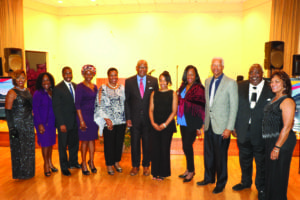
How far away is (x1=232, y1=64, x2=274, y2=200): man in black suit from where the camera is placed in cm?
262

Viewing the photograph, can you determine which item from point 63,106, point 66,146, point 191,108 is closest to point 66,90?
point 63,106

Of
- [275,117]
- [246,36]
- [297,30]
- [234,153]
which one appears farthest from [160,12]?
[275,117]

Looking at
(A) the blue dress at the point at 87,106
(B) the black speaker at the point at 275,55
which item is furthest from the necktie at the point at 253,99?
(B) the black speaker at the point at 275,55

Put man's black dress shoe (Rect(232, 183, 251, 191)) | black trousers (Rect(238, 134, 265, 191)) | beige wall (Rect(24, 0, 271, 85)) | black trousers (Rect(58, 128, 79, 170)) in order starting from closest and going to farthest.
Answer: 1. black trousers (Rect(238, 134, 265, 191))
2. man's black dress shoe (Rect(232, 183, 251, 191))
3. black trousers (Rect(58, 128, 79, 170))
4. beige wall (Rect(24, 0, 271, 85))

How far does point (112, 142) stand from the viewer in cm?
337

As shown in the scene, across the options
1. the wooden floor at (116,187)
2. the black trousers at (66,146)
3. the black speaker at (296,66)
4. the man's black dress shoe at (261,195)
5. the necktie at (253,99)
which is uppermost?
the black speaker at (296,66)

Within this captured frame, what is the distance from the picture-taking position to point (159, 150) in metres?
3.15

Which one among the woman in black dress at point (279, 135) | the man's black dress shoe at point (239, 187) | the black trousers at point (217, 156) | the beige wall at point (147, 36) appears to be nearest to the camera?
the woman in black dress at point (279, 135)

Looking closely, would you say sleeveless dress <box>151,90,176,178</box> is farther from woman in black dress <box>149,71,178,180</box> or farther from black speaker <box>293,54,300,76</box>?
black speaker <box>293,54,300,76</box>

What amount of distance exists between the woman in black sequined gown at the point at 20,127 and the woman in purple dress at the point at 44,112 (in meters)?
0.11

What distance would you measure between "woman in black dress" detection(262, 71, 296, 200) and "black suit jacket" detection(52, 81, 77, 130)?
8.56 feet

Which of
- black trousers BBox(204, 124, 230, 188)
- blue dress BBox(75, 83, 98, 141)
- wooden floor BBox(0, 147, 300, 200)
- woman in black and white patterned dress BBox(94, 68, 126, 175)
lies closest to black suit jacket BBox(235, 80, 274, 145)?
black trousers BBox(204, 124, 230, 188)

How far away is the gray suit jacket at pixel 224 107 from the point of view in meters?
2.67

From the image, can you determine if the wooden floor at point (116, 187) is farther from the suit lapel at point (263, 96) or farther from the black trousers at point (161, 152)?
the suit lapel at point (263, 96)
